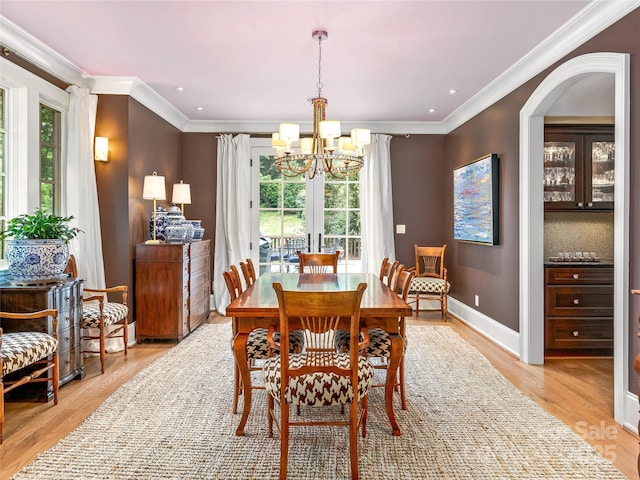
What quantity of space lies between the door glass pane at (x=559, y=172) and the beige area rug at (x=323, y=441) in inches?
78.1

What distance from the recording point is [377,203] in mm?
6129

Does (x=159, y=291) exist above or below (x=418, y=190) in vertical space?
below

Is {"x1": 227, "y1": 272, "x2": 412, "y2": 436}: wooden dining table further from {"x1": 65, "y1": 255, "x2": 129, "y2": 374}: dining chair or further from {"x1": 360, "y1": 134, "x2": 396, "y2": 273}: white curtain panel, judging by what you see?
{"x1": 360, "y1": 134, "x2": 396, "y2": 273}: white curtain panel

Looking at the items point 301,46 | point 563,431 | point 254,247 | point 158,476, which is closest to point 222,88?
point 301,46

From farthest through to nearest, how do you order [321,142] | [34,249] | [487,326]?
[487,326] → [321,142] → [34,249]

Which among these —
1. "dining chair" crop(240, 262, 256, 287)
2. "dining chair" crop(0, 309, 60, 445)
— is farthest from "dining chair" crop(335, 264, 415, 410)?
"dining chair" crop(0, 309, 60, 445)

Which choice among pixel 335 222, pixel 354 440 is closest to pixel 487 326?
pixel 335 222

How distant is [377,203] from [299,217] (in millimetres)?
1109

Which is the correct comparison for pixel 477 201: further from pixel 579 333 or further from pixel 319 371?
pixel 319 371

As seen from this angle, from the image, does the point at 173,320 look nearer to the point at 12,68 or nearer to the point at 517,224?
the point at 12,68

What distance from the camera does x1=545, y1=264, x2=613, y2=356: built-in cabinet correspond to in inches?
154

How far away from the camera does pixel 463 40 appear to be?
3396 millimetres

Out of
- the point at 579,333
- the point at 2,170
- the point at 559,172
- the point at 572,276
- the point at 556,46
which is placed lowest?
the point at 579,333

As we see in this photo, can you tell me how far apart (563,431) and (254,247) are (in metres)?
4.48
